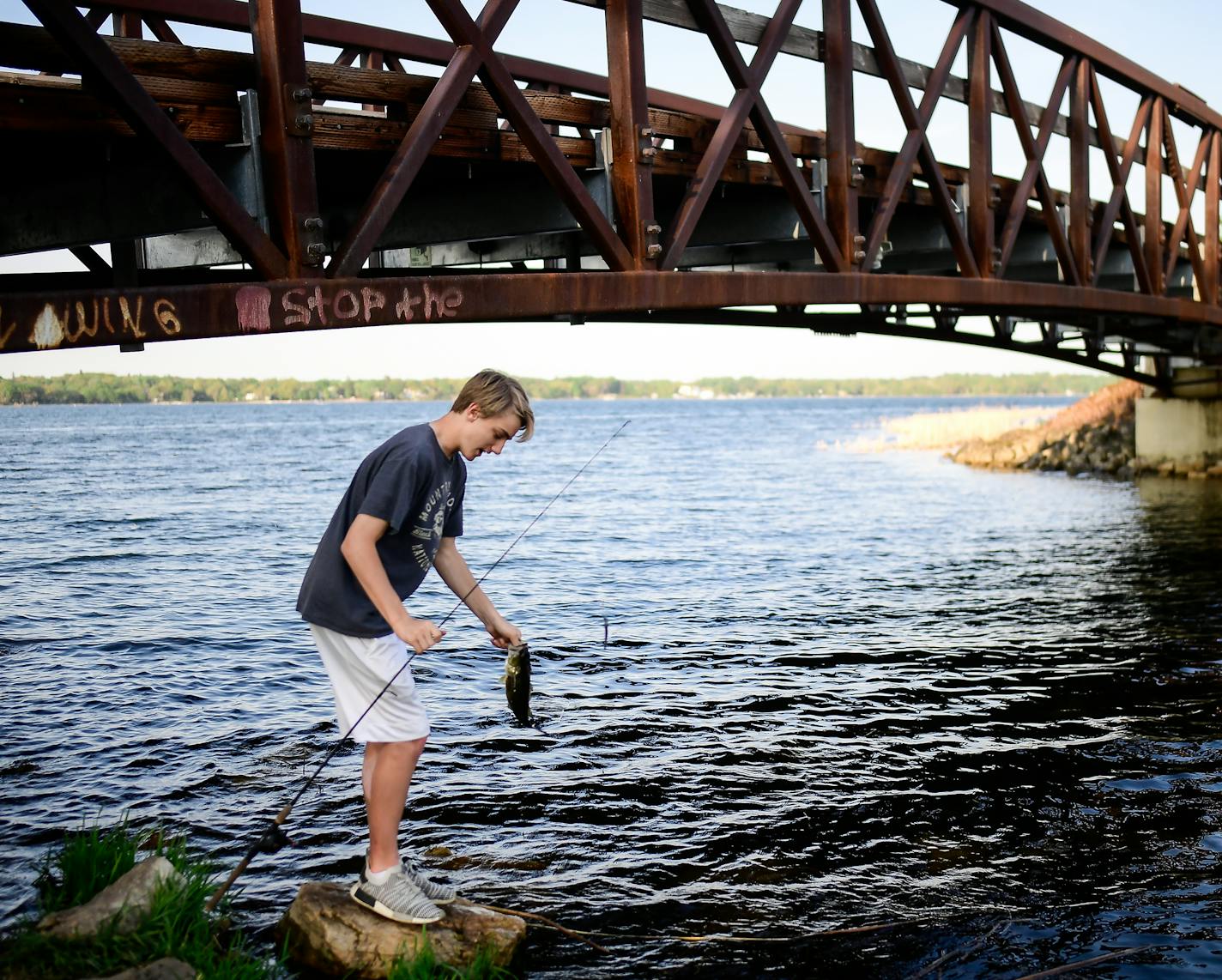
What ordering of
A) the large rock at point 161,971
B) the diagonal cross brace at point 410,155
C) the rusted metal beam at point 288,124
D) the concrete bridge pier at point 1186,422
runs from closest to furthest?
the large rock at point 161,971 < the rusted metal beam at point 288,124 < the diagonal cross brace at point 410,155 < the concrete bridge pier at point 1186,422

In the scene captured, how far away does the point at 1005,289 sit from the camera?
1299cm

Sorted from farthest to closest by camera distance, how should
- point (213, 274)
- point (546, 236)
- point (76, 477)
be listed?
point (76, 477)
point (546, 236)
point (213, 274)

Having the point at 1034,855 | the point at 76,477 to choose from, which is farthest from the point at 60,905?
the point at 76,477

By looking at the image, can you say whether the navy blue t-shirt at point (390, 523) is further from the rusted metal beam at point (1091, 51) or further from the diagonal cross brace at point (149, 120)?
the rusted metal beam at point (1091, 51)

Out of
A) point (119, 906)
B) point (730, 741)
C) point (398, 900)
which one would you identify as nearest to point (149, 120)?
point (119, 906)

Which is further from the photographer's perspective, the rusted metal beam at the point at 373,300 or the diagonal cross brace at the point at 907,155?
the diagonal cross brace at the point at 907,155

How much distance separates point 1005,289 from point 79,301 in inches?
394

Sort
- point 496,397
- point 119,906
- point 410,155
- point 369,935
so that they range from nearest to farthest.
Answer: point 496,397
point 119,906
point 369,935
point 410,155

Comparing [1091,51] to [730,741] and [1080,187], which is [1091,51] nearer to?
[1080,187]

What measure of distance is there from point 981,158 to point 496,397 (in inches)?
380

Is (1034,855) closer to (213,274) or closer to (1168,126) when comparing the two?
(213,274)

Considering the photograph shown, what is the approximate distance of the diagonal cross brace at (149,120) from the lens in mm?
5223

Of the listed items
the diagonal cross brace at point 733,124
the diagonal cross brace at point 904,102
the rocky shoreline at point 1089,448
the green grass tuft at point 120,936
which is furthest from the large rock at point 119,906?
the rocky shoreline at point 1089,448

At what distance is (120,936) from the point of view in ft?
16.1
